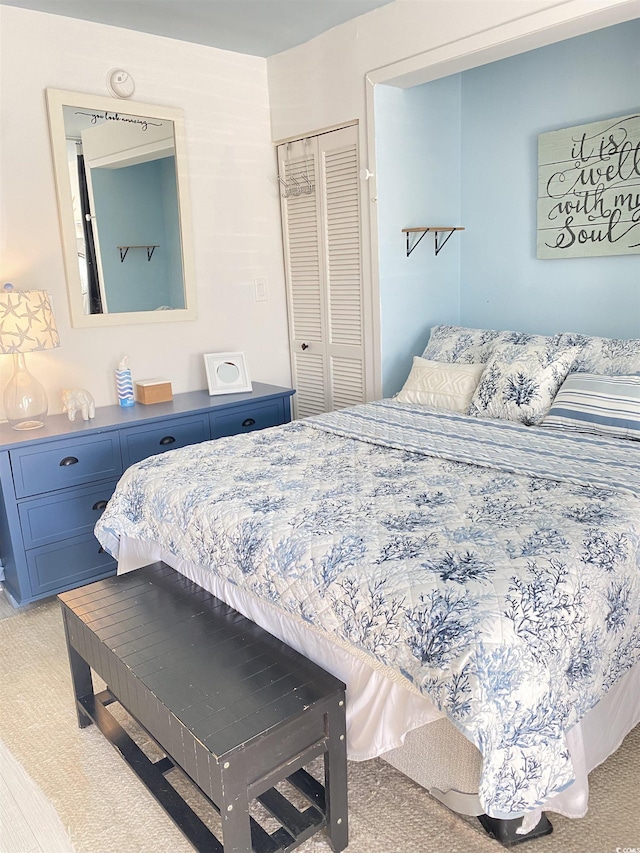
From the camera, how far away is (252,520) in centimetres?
182

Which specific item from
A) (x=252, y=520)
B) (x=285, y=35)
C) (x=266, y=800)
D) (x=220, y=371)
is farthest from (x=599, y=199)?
(x=266, y=800)

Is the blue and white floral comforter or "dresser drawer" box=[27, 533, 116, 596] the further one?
"dresser drawer" box=[27, 533, 116, 596]

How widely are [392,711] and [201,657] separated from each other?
0.48m

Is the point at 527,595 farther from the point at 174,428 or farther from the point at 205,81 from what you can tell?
the point at 205,81

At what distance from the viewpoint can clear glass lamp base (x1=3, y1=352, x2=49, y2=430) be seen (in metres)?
2.84

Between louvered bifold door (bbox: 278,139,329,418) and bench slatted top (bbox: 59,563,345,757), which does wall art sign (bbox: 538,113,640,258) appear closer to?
louvered bifold door (bbox: 278,139,329,418)

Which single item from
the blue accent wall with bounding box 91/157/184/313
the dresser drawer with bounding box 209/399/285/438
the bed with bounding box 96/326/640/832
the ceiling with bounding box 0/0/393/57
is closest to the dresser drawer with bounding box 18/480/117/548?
the bed with bounding box 96/326/640/832

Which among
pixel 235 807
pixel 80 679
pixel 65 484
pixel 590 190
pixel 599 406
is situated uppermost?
pixel 590 190

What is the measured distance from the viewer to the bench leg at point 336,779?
1.50m

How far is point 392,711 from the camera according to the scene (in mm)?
1517

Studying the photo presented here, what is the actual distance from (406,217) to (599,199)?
91 centimetres

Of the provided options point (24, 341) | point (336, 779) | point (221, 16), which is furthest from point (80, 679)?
point (221, 16)

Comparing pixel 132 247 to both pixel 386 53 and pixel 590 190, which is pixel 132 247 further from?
pixel 590 190

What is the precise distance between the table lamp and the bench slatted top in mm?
1116
